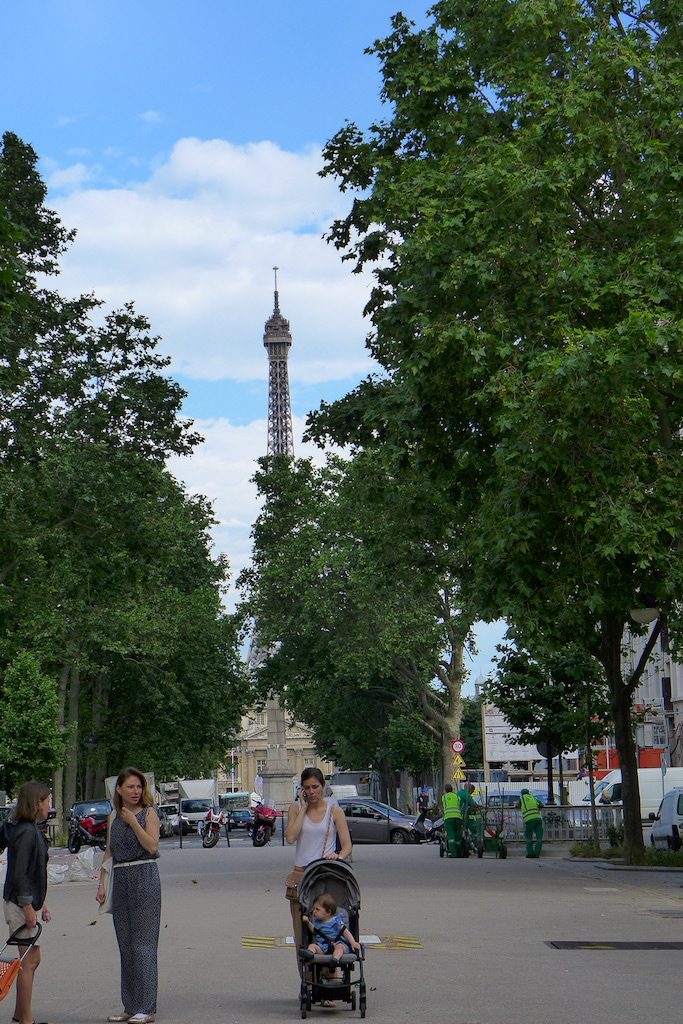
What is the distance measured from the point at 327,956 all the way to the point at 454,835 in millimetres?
27576

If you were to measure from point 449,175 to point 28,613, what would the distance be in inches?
→ 634

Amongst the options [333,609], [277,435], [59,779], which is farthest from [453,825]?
[277,435]

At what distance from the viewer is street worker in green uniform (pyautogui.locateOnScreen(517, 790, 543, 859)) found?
1437 inches

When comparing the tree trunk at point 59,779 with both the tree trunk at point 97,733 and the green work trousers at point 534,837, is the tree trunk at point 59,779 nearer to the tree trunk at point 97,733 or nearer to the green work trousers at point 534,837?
the tree trunk at point 97,733

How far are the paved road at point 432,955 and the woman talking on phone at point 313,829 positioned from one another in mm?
884

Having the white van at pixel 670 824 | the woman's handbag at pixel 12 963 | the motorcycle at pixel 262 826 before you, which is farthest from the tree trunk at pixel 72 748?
the woman's handbag at pixel 12 963

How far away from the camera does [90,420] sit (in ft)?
125

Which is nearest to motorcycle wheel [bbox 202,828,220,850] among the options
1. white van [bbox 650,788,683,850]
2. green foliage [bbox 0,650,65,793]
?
green foliage [bbox 0,650,65,793]

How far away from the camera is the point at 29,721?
182 feet

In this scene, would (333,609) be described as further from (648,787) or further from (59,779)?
(648,787)

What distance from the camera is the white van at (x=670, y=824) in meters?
33.9

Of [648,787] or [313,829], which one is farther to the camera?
[648,787]

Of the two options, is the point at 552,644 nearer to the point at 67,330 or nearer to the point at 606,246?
the point at 606,246

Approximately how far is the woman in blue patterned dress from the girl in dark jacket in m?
0.43
